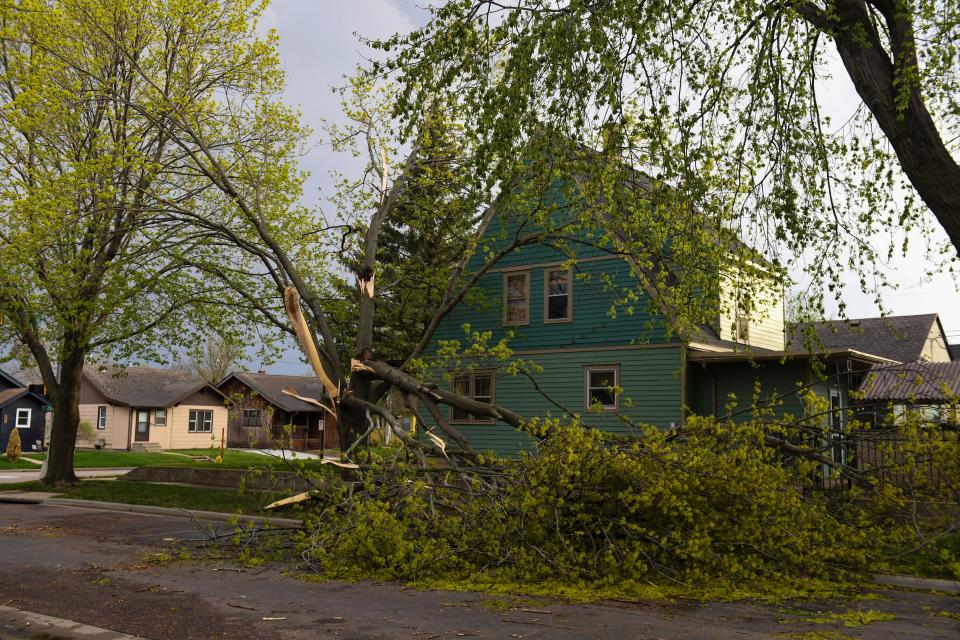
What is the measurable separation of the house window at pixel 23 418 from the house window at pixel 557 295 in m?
36.0

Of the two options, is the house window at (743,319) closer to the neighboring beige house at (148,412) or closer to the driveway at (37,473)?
the driveway at (37,473)

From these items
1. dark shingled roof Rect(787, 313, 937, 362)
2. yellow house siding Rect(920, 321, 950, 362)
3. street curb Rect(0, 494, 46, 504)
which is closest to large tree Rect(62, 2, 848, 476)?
street curb Rect(0, 494, 46, 504)

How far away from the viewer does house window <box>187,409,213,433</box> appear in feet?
179

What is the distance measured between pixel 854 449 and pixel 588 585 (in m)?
3.98

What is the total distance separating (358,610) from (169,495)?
43.8ft

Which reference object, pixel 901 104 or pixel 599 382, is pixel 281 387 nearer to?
pixel 599 382

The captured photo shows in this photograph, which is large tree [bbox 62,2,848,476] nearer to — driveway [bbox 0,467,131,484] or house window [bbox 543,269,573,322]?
house window [bbox 543,269,573,322]

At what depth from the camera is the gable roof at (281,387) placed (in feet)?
181

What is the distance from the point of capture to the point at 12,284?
19.4 metres

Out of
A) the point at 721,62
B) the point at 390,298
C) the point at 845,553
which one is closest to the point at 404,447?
the point at 845,553

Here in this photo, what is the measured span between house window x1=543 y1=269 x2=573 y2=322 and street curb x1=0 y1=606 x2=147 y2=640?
1751 centimetres

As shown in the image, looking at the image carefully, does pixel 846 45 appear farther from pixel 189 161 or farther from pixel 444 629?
pixel 189 161

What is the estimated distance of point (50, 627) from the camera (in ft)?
21.9

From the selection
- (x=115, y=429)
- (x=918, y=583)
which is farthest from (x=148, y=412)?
(x=918, y=583)
